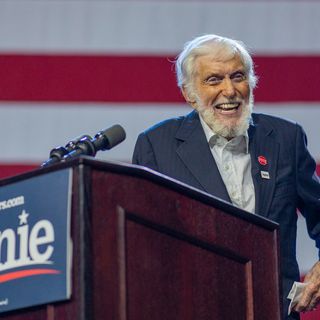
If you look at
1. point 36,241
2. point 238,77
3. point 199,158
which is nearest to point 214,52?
point 238,77

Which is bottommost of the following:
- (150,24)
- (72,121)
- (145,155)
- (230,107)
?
(145,155)

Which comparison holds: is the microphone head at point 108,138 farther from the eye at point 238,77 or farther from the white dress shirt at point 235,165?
the eye at point 238,77

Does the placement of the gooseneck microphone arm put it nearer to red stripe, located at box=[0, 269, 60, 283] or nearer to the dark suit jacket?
red stripe, located at box=[0, 269, 60, 283]

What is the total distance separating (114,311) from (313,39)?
2187 millimetres

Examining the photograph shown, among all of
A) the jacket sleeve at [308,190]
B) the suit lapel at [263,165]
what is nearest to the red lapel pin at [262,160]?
the suit lapel at [263,165]

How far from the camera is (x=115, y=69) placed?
11.9 ft

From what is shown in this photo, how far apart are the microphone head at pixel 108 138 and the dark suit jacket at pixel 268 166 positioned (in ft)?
1.81

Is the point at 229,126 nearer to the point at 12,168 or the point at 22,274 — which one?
the point at 22,274

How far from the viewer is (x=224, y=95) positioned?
8.70 ft

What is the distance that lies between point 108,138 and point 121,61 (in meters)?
1.74

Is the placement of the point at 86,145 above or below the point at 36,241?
above

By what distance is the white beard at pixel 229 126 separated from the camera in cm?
261

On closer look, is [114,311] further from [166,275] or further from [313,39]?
[313,39]

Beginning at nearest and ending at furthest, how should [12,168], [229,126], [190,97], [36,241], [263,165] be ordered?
Answer: [36,241], [263,165], [229,126], [190,97], [12,168]
